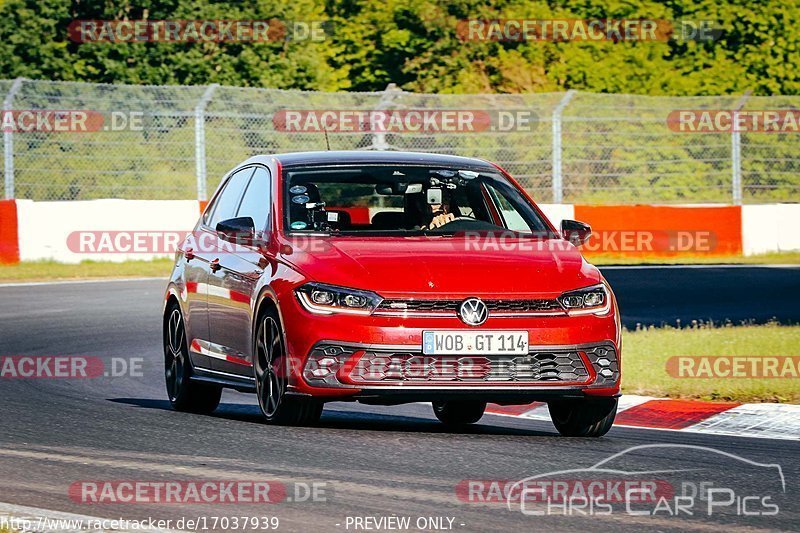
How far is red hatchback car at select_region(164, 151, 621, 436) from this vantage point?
9039mm

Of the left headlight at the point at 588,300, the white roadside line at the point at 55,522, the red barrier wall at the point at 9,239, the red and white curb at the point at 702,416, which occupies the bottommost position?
the red barrier wall at the point at 9,239

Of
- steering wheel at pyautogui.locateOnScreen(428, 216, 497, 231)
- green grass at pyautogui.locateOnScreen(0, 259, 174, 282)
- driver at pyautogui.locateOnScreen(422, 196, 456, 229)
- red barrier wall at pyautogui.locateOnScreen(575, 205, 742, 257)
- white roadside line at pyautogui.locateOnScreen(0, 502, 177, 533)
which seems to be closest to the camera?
white roadside line at pyautogui.locateOnScreen(0, 502, 177, 533)

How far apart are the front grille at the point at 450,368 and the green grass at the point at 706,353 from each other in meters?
2.81

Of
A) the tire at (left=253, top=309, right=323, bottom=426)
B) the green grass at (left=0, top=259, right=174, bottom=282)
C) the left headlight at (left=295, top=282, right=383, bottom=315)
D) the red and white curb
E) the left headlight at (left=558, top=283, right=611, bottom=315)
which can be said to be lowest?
the green grass at (left=0, top=259, right=174, bottom=282)

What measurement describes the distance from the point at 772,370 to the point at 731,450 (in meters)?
4.16

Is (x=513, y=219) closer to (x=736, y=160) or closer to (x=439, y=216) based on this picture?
(x=439, y=216)

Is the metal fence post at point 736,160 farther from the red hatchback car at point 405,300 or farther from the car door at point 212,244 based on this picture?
the red hatchback car at point 405,300

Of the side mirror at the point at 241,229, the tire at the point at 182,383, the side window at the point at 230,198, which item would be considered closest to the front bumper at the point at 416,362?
the side mirror at the point at 241,229

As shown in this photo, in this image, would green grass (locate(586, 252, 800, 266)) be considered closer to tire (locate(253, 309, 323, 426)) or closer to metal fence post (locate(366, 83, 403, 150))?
metal fence post (locate(366, 83, 403, 150))

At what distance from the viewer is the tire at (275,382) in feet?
30.8

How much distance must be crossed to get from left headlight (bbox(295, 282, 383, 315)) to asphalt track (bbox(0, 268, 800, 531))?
0.70 metres

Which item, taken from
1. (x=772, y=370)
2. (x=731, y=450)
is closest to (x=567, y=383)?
(x=731, y=450)

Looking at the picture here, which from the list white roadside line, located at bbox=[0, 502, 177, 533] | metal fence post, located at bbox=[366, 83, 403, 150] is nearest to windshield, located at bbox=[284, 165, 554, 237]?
white roadside line, located at bbox=[0, 502, 177, 533]

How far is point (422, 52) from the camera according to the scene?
4369 cm
